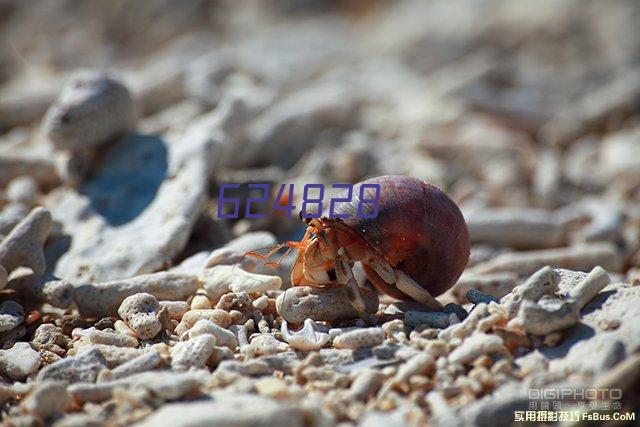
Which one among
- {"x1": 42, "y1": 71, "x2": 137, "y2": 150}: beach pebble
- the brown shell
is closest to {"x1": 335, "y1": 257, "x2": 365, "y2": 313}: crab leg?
the brown shell

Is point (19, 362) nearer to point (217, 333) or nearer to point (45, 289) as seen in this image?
point (45, 289)

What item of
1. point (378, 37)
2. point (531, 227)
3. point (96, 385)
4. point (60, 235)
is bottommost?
point (96, 385)

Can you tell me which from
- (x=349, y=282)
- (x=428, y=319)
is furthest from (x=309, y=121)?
(x=428, y=319)

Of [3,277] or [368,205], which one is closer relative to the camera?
[368,205]

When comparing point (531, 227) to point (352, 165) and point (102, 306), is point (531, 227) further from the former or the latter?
point (102, 306)

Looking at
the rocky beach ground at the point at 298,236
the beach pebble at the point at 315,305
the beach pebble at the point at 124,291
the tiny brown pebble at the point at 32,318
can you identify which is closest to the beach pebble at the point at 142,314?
the rocky beach ground at the point at 298,236

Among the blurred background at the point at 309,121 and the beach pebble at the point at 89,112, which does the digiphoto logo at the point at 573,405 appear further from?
the beach pebble at the point at 89,112

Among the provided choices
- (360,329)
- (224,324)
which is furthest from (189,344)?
(360,329)
